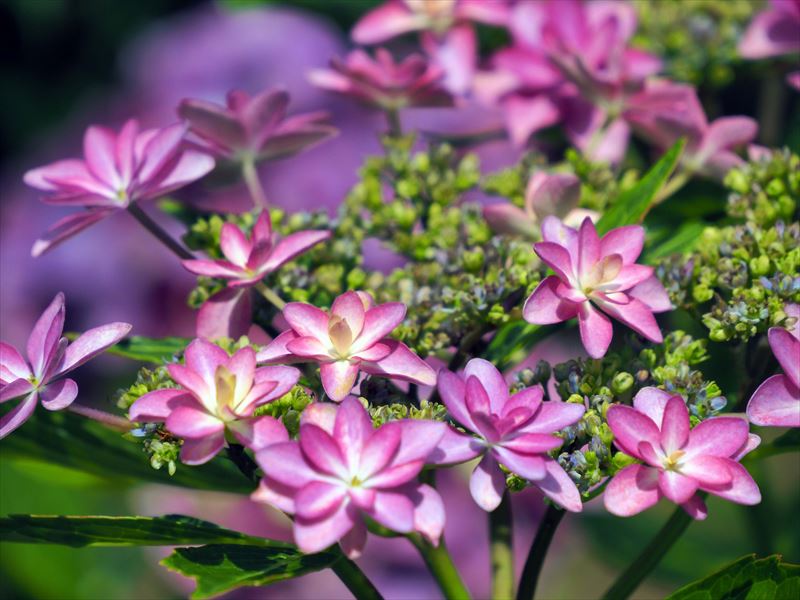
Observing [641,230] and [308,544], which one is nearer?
[308,544]

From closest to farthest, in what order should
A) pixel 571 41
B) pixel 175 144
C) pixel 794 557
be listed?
pixel 175 144 < pixel 571 41 < pixel 794 557

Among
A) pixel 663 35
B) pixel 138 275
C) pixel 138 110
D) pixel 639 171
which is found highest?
pixel 663 35

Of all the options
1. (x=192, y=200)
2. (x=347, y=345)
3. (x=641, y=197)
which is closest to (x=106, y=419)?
(x=347, y=345)

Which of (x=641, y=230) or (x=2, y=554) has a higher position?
(x=641, y=230)

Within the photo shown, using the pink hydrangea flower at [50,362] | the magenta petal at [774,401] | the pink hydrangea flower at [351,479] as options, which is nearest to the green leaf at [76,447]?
the pink hydrangea flower at [50,362]

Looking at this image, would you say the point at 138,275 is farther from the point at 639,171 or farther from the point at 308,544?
the point at 308,544

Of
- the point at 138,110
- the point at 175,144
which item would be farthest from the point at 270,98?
the point at 138,110
